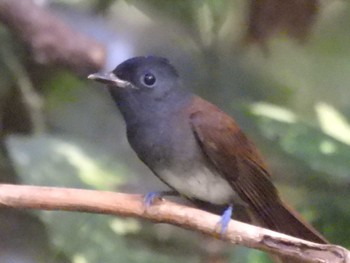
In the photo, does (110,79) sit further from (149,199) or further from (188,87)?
(188,87)

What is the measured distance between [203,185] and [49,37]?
538 mm

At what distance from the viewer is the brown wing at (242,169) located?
122 cm

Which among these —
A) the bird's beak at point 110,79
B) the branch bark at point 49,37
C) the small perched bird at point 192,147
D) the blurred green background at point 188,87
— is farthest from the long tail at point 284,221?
the branch bark at point 49,37

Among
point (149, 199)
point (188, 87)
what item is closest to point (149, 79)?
point (149, 199)

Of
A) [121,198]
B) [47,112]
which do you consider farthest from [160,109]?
[47,112]

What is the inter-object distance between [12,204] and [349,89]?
4.23 feet

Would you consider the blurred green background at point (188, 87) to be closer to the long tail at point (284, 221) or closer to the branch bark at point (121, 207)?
the long tail at point (284, 221)

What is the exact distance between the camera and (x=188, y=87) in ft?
6.09

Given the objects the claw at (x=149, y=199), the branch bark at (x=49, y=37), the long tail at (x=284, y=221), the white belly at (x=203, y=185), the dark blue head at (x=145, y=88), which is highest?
the branch bark at (x=49, y=37)

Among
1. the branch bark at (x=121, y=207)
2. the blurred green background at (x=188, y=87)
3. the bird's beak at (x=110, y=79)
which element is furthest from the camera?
the blurred green background at (x=188, y=87)

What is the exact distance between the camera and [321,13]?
6.46 ft

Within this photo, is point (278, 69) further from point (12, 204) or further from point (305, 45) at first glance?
point (12, 204)

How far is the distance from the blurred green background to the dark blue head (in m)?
0.27

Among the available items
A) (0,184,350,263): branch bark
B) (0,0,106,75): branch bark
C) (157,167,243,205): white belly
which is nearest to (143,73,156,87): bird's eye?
(157,167,243,205): white belly
